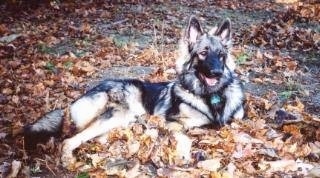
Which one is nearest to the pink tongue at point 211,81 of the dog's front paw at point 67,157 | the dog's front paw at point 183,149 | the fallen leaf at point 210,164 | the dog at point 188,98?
the dog at point 188,98

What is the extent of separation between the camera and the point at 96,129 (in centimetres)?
583

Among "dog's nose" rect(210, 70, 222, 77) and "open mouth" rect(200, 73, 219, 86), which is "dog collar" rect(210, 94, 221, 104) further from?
"dog's nose" rect(210, 70, 222, 77)

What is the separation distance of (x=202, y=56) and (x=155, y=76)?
2.69 metres

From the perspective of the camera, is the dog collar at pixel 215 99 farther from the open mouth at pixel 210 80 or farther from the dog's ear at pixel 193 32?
the dog's ear at pixel 193 32

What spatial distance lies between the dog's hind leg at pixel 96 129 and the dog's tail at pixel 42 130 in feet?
0.92

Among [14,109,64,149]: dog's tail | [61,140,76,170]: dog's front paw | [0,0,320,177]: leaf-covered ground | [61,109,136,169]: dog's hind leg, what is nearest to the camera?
[0,0,320,177]: leaf-covered ground

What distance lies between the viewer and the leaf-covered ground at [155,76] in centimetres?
496

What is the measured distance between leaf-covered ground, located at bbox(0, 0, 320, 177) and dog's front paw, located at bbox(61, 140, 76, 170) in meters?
0.06

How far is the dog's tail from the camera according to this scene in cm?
554

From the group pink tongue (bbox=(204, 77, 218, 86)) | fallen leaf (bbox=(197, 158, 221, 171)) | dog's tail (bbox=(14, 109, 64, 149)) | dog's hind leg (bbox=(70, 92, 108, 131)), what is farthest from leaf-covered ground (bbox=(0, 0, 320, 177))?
pink tongue (bbox=(204, 77, 218, 86))

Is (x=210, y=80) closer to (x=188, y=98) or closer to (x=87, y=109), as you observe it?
(x=188, y=98)

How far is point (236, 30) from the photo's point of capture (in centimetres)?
1191

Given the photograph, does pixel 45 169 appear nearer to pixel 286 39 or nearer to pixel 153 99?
pixel 153 99

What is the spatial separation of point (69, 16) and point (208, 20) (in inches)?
177
